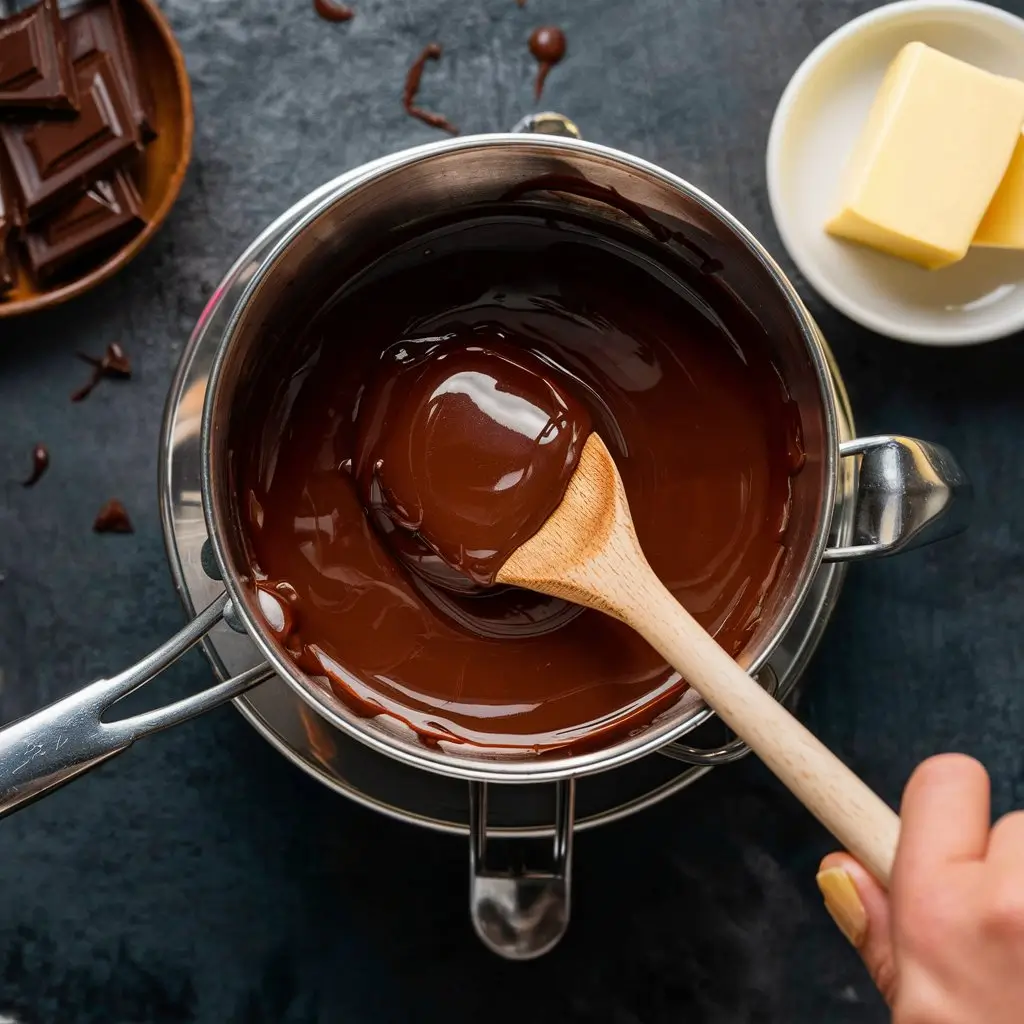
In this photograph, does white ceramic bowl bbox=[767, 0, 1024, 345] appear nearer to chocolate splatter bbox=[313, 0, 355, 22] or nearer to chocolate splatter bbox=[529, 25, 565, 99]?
chocolate splatter bbox=[529, 25, 565, 99]

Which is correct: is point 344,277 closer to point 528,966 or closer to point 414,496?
point 414,496

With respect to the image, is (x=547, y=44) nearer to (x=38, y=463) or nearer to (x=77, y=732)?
(x=38, y=463)

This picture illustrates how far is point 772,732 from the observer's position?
2.76ft

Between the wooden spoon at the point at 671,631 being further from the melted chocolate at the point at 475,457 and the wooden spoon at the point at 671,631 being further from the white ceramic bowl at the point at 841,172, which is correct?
the white ceramic bowl at the point at 841,172

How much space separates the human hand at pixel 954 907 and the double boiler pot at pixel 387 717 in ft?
0.58

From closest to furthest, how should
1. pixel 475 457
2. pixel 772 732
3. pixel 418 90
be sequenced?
pixel 772 732
pixel 475 457
pixel 418 90

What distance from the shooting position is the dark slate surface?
1219 millimetres

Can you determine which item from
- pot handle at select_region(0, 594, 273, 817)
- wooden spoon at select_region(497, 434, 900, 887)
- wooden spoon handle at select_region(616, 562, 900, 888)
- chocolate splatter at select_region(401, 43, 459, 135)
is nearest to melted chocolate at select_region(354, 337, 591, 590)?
wooden spoon at select_region(497, 434, 900, 887)

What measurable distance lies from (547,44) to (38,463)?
0.74 m

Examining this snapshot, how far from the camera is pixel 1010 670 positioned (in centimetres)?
124

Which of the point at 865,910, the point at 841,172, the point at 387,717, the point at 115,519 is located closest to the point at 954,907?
the point at 865,910

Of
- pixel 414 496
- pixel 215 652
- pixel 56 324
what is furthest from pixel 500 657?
pixel 56 324

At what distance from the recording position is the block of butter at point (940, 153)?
111 cm

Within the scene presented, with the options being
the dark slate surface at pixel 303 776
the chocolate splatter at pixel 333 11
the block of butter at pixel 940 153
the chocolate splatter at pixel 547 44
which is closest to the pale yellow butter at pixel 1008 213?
the block of butter at pixel 940 153
